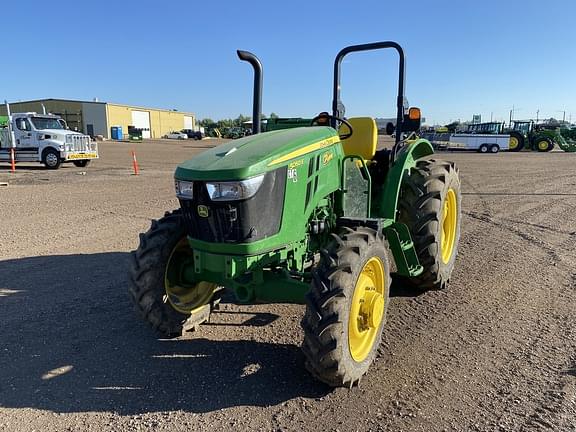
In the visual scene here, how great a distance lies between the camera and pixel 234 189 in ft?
9.40

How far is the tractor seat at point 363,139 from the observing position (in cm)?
454

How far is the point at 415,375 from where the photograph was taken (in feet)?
10.6

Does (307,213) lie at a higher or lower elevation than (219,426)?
higher

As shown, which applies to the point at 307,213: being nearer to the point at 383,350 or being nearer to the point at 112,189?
the point at 383,350

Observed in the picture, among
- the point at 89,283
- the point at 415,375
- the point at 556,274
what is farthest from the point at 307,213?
the point at 556,274

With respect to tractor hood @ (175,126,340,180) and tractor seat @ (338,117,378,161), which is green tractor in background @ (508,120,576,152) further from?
tractor hood @ (175,126,340,180)

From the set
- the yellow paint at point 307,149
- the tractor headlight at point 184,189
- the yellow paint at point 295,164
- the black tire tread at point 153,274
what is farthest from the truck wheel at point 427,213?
the tractor headlight at point 184,189

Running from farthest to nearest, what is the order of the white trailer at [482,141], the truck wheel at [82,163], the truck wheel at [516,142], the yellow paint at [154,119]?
the yellow paint at [154,119], the truck wheel at [516,142], the white trailer at [482,141], the truck wheel at [82,163]

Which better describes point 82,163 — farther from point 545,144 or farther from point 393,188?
point 545,144

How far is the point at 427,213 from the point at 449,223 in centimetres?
118

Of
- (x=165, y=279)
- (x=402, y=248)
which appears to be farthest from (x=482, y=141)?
(x=165, y=279)

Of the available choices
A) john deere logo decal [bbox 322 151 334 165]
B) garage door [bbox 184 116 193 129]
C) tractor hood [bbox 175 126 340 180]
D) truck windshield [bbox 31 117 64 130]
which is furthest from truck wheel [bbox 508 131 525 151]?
garage door [bbox 184 116 193 129]

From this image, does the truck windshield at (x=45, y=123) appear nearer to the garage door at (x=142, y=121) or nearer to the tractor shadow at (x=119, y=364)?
the tractor shadow at (x=119, y=364)

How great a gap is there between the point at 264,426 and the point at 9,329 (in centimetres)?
255
